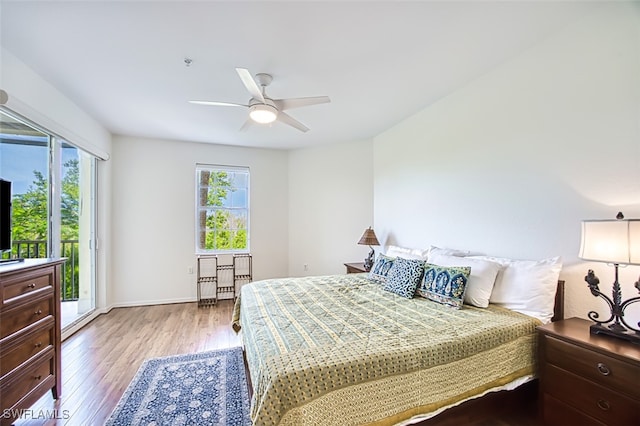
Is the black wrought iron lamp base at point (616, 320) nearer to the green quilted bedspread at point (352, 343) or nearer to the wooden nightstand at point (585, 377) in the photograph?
the wooden nightstand at point (585, 377)

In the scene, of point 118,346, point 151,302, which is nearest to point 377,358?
point 118,346

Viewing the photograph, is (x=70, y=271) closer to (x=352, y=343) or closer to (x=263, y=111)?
(x=263, y=111)

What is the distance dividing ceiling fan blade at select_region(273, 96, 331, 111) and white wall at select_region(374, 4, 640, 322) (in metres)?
1.53

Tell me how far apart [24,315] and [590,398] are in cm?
329

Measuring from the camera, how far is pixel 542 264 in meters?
2.07

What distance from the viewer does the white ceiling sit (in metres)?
1.81

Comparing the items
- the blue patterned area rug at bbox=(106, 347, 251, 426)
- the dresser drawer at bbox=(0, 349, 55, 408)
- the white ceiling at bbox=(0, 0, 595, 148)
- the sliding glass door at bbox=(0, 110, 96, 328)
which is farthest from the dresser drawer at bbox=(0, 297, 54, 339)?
the white ceiling at bbox=(0, 0, 595, 148)

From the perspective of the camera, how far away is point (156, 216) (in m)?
4.62

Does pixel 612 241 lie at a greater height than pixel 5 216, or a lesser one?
lesser

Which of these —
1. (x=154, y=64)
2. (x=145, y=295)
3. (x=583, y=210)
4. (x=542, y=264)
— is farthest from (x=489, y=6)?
(x=145, y=295)

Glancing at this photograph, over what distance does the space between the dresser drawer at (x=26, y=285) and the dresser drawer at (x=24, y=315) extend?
0.07 m

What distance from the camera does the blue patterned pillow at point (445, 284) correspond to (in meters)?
2.18

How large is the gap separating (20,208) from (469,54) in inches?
163

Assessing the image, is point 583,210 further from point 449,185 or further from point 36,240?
point 36,240
